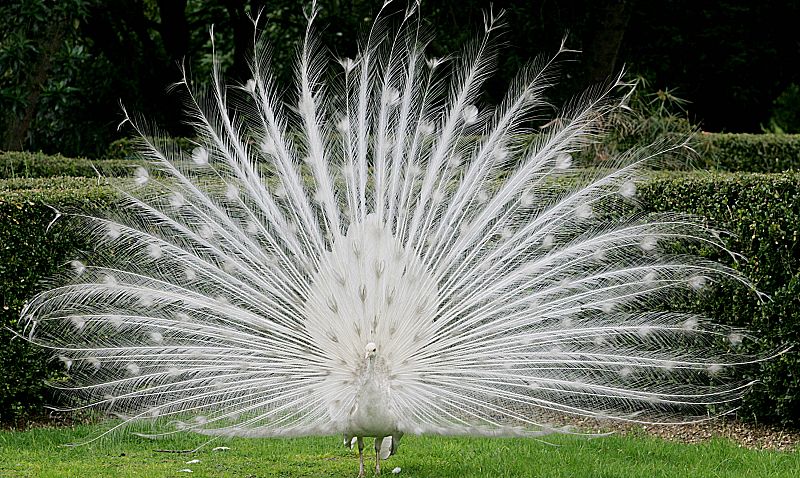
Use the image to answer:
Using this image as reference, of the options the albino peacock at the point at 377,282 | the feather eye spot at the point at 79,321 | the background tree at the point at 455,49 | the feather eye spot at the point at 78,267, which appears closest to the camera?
the albino peacock at the point at 377,282

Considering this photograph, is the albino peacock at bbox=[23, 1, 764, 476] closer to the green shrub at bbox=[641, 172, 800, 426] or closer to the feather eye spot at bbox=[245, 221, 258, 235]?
the feather eye spot at bbox=[245, 221, 258, 235]

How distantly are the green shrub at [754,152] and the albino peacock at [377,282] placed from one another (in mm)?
6909

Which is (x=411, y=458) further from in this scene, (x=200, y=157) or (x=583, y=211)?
(x=200, y=157)

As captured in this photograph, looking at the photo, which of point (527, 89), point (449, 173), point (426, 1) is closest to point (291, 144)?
point (449, 173)

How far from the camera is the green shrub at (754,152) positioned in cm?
1304

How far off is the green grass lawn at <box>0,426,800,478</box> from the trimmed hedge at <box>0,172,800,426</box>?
0.44 metres

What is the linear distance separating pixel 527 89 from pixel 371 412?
7.50 ft

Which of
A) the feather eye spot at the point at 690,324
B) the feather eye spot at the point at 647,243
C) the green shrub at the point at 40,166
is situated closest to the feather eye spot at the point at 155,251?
the feather eye spot at the point at 647,243

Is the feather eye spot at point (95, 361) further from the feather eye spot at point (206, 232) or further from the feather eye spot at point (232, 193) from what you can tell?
the feather eye spot at point (232, 193)

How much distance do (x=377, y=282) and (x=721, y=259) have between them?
2719mm

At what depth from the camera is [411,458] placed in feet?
20.3

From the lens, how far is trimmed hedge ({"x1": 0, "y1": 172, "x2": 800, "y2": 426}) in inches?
258

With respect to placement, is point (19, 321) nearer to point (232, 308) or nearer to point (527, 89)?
point (232, 308)

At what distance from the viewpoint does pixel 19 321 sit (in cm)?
665
